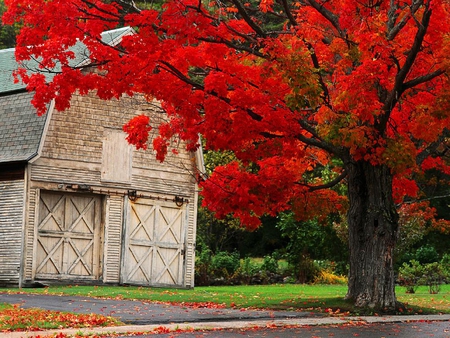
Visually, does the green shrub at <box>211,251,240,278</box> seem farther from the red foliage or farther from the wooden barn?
the red foliage

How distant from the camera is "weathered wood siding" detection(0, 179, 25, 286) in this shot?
26609 mm

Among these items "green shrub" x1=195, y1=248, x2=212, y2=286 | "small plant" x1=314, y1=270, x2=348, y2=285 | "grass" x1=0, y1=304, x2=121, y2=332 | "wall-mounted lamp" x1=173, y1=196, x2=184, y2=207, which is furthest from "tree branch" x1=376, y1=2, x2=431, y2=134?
"small plant" x1=314, y1=270, x2=348, y2=285

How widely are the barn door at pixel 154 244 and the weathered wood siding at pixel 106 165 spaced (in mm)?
326

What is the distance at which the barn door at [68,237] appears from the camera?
27.4 metres

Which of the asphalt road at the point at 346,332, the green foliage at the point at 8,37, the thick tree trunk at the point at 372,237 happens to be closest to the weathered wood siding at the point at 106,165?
the thick tree trunk at the point at 372,237

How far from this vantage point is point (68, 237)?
2806 cm

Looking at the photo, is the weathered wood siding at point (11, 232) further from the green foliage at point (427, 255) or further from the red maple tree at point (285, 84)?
the green foliage at point (427, 255)

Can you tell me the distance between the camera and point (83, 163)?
92.7 ft

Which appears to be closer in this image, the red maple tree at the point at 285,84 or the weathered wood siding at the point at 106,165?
the red maple tree at the point at 285,84

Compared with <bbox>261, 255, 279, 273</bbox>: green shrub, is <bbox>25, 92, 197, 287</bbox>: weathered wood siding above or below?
above

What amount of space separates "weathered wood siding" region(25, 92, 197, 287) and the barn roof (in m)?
0.42

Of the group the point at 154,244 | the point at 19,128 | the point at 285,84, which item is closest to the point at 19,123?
the point at 19,128

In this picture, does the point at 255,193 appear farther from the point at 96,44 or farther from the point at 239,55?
the point at 96,44

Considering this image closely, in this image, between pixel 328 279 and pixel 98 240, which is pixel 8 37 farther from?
pixel 98 240
